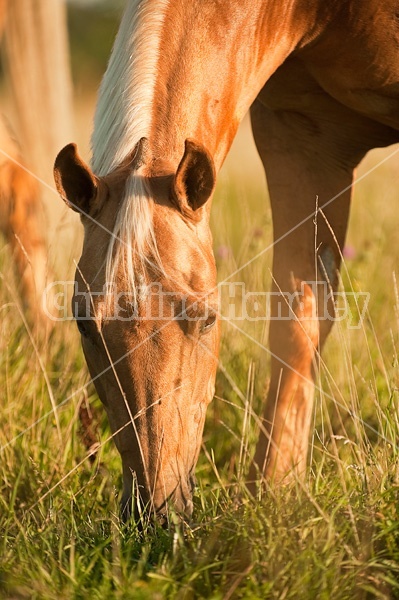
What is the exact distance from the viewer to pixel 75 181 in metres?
2.43

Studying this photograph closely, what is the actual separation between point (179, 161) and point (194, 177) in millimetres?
150

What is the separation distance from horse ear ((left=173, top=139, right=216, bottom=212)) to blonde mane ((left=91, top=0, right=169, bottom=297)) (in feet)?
0.33

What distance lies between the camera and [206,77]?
2.62m

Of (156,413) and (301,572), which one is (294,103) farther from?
(301,572)

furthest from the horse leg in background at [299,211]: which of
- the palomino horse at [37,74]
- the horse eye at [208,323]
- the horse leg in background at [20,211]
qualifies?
the palomino horse at [37,74]

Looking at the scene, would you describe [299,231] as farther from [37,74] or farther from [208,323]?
[37,74]

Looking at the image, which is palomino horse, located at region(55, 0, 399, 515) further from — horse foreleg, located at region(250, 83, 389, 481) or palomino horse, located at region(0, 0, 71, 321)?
palomino horse, located at region(0, 0, 71, 321)

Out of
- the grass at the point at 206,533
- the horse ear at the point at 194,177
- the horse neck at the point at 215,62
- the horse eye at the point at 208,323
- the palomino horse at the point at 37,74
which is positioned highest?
the palomino horse at the point at 37,74

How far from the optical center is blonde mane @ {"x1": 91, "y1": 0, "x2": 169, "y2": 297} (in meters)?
2.29

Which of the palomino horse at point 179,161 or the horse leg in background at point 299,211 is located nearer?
the palomino horse at point 179,161

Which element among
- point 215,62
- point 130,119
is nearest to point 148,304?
point 130,119

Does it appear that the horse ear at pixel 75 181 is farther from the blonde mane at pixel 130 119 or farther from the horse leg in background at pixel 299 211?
the horse leg in background at pixel 299 211

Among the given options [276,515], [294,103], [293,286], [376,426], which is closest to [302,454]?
[376,426]

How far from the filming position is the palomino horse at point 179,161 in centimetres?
231
